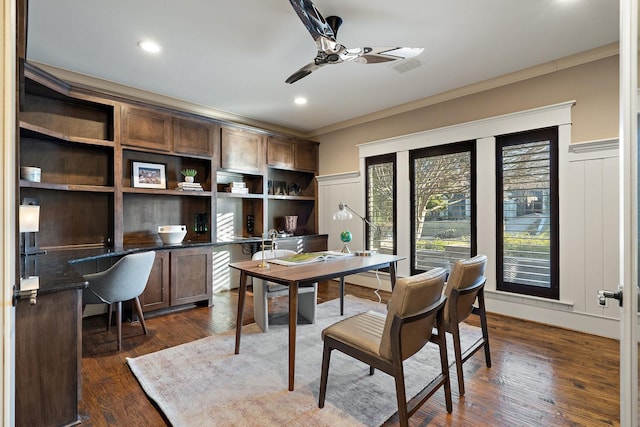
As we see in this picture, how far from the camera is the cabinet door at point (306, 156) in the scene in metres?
5.42

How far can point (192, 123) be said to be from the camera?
4012 millimetres

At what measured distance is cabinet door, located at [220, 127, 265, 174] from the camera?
4.36 metres

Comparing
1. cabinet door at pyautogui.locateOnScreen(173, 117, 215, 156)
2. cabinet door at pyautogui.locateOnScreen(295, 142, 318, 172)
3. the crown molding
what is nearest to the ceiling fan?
the crown molding

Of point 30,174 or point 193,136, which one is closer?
point 30,174

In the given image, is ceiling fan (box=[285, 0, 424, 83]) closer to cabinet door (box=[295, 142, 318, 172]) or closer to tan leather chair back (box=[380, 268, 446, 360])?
→ tan leather chair back (box=[380, 268, 446, 360])

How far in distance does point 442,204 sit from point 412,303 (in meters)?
2.88

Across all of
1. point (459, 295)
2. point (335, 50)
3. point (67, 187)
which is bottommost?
point (459, 295)

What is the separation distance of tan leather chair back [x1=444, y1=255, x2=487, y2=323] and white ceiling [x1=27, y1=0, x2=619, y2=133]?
194 centimetres

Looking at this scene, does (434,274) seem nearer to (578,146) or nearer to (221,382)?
(221,382)

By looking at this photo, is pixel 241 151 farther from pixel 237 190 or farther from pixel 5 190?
pixel 5 190

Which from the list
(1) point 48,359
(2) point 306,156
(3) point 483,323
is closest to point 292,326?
(1) point 48,359

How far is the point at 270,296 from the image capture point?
3.15m

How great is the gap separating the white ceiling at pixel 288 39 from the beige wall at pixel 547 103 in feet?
0.77

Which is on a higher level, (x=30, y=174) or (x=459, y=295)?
(x=30, y=174)
